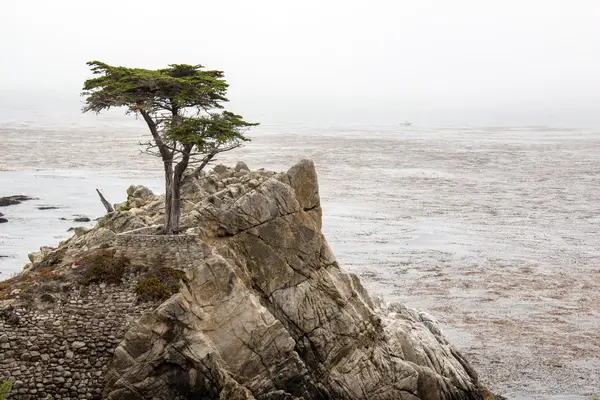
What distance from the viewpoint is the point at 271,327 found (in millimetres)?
28578

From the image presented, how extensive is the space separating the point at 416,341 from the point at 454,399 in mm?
2552

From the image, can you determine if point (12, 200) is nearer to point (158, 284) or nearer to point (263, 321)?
point (158, 284)

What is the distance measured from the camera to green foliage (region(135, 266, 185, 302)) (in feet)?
93.8

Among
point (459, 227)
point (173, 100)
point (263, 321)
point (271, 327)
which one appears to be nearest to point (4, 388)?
point (263, 321)

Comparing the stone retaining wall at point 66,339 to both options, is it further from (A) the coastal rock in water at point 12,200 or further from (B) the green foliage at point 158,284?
(A) the coastal rock in water at point 12,200

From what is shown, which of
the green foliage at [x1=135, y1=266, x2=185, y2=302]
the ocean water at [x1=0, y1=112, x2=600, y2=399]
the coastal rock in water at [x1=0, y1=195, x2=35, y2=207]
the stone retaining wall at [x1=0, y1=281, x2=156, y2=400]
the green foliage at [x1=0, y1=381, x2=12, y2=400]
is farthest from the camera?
the coastal rock in water at [x1=0, y1=195, x2=35, y2=207]

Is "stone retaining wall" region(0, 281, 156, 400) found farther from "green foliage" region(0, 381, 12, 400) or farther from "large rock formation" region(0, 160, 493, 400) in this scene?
"green foliage" region(0, 381, 12, 400)

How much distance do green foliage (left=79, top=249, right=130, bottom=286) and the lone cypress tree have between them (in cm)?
303

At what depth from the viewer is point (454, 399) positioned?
106 feet

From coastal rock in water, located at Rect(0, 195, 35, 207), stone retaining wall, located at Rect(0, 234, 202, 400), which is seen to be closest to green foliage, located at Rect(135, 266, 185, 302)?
stone retaining wall, located at Rect(0, 234, 202, 400)

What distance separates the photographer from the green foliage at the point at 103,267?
29.0 meters

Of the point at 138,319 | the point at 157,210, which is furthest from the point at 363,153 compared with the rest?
the point at 138,319

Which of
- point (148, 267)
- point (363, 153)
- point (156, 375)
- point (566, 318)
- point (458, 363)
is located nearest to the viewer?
point (156, 375)

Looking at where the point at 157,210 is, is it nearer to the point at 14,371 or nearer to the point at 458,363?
the point at 14,371
